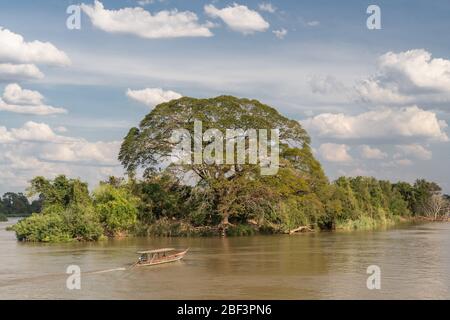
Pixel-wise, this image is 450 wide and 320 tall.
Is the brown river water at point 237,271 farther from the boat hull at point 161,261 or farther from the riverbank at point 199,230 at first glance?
the riverbank at point 199,230

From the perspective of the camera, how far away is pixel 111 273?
23156mm

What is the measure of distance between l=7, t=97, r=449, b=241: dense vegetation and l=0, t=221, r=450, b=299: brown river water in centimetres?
561

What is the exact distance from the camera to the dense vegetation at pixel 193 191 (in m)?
41.8

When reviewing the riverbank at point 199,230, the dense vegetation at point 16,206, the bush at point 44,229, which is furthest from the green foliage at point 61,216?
the dense vegetation at point 16,206

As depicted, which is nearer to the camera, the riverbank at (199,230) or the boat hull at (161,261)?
the boat hull at (161,261)

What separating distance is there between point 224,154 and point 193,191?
3.85m

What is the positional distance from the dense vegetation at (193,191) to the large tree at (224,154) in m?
0.07

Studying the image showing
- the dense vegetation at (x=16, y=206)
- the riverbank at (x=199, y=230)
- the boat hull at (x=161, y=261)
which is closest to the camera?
the boat hull at (x=161, y=261)

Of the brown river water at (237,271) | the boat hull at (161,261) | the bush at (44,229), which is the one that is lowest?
the brown river water at (237,271)

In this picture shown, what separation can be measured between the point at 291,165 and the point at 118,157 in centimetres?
1370

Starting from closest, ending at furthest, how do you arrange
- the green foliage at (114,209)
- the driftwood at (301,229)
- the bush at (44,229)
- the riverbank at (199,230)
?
1. the bush at (44,229)
2. the green foliage at (114,209)
3. the riverbank at (199,230)
4. the driftwood at (301,229)
